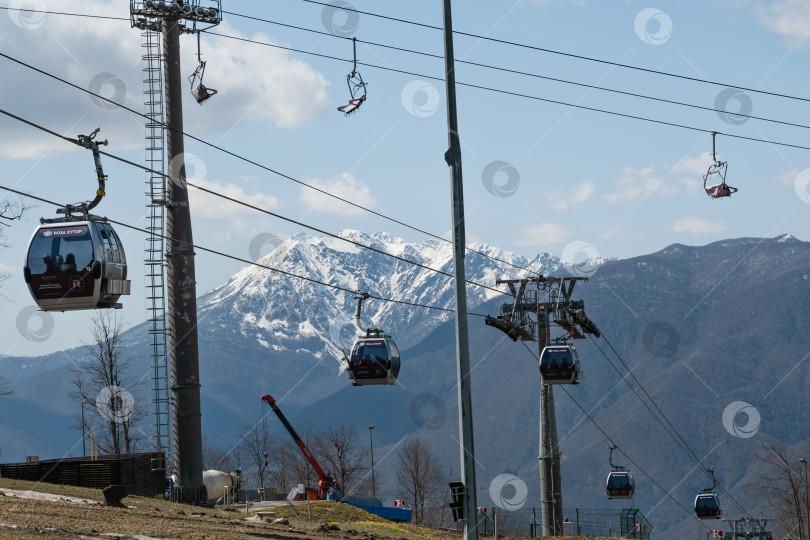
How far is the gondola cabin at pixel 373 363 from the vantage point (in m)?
35.9

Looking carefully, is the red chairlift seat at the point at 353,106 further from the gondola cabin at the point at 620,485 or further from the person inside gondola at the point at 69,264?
the gondola cabin at the point at 620,485

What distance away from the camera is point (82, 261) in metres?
22.7

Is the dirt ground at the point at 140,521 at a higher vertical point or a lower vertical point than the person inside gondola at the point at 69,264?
lower

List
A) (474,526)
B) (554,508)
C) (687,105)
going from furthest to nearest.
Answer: (554,508), (687,105), (474,526)

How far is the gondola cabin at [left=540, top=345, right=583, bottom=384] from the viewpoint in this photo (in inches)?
1757

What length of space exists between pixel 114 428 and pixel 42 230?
53.4 metres

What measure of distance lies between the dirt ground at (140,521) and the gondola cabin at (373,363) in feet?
16.0

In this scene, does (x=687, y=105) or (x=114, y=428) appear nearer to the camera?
(x=687, y=105)

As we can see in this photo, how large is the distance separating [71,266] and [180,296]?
14990mm

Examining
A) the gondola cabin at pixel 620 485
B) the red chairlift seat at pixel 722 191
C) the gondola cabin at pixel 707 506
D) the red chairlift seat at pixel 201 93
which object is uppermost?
the red chairlift seat at pixel 201 93

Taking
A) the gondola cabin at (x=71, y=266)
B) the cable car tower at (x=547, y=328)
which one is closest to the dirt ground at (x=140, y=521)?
the gondola cabin at (x=71, y=266)

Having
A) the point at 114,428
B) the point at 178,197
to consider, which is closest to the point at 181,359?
the point at 178,197

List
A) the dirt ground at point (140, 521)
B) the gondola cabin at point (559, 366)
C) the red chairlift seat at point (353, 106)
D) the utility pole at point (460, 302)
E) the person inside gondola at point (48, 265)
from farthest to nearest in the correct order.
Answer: the gondola cabin at point (559, 366) → the red chairlift seat at point (353, 106) → the dirt ground at point (140, 521) → the person inside gondola at point (48, 265) → the utility pole at point (460, 302)

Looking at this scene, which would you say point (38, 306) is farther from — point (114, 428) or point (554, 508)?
point (114, 428)
